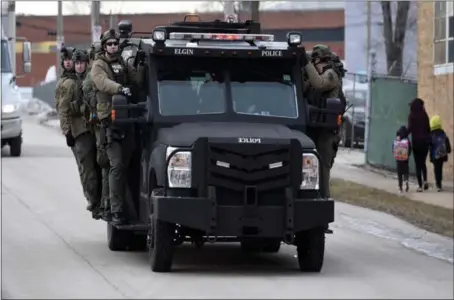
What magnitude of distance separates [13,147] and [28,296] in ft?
56.4

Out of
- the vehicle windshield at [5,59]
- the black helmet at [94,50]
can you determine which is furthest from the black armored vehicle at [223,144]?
the vehicle windshield at [5,59]

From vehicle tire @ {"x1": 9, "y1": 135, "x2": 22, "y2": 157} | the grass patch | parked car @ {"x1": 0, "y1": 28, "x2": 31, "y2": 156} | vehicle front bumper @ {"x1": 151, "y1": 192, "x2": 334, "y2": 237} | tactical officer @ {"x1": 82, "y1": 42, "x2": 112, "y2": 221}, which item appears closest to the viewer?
vehicle front bumper @ {"x1": 151, "y1": 192, "x2": 334, "y2": 237}

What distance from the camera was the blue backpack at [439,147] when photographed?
21578 mm

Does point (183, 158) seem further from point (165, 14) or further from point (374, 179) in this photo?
point (165, 14)

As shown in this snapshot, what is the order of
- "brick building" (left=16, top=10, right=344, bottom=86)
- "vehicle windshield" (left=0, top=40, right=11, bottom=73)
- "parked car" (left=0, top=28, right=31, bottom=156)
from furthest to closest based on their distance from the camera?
"brick building" (left=16, top=10, right=344, bottom=86), "vehicle windshield" (left=0, top=40, right=11, bottom=73), "parked car" (left=0, top=28, right=31, bottom=156)

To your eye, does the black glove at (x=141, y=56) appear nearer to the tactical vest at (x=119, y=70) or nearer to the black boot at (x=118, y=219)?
the tactical vest at (x=119, y=70)

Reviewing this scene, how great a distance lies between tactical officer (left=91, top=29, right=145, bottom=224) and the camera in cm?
1233

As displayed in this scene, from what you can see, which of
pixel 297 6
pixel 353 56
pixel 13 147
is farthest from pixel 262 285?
pixel 297 6

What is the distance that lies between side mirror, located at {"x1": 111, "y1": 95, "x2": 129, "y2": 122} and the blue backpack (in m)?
11.0

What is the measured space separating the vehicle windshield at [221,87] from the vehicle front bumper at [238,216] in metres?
1.29

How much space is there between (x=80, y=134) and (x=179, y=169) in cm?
264

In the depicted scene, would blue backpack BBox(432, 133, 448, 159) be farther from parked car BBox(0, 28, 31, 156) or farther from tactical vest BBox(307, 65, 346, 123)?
parked car BBox(0, 28, 31, 156)

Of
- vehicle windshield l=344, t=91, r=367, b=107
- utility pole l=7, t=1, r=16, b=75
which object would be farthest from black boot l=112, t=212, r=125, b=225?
vehicle windshield l=344, t=91, r=367, b=107

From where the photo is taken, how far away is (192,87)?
478 inches
